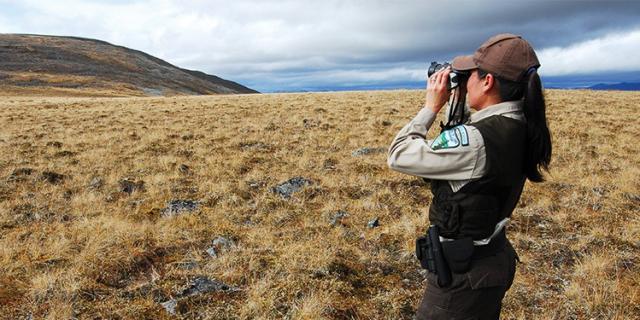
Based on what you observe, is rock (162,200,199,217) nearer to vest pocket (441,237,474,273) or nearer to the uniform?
the uniform

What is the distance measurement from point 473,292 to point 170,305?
352 cm

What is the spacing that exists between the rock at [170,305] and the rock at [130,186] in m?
5.36

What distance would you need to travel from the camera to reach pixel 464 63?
2.57m

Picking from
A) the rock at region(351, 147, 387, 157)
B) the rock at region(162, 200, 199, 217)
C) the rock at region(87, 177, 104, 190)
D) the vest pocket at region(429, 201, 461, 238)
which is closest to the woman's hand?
the vest pocket at region(429, 201, 461, 238)

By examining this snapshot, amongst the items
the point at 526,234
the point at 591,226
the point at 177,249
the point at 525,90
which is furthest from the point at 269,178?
the point at 525,90

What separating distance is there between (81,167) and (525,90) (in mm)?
12284

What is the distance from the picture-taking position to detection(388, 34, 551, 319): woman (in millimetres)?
2400

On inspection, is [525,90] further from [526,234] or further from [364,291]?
[526,234]

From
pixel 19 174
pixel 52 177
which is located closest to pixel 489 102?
pixel 52 177

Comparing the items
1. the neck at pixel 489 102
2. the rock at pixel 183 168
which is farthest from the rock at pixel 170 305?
the rock at pixel 183 168

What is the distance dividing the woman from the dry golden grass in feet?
7.84

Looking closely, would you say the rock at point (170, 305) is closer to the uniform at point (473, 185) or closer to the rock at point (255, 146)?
the uniform at point (473, 185)

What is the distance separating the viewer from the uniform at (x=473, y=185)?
7.83 feet

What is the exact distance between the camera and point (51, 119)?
2291 centimetres
